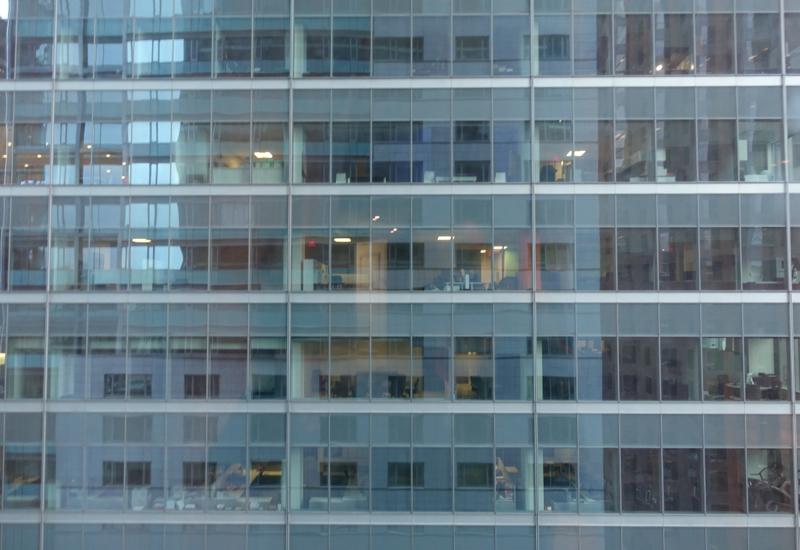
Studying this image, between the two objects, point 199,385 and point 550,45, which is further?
point 550,45

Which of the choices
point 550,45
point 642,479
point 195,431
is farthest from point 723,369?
point 195,431

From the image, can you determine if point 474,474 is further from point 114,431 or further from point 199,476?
point 114,431

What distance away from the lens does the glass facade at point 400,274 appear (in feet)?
51.4

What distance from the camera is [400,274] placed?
1612 cm

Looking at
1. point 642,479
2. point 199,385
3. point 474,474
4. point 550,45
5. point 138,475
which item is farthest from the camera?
point 550,45

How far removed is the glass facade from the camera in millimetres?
15664

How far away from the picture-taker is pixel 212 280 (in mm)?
16203

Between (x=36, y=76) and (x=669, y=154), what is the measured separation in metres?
20.7

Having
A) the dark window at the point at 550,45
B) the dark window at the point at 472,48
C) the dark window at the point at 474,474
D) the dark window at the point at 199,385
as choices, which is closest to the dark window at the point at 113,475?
the dark window at the point at 199,385

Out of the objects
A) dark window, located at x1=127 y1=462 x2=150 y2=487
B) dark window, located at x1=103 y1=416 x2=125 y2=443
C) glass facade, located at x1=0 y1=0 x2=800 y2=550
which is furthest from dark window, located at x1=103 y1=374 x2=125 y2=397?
dark window, located at x1=127 y1=462 x2=150 y2=487

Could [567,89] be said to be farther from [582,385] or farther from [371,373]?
[371,373]

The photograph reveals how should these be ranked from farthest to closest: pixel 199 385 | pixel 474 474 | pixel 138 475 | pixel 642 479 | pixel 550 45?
pixel 550 45 → pixel 199 385 → pixel 138 475 → pixel 474 474 → pixel 642 479

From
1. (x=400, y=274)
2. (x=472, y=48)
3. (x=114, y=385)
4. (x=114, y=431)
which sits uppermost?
(x=472, y=48)

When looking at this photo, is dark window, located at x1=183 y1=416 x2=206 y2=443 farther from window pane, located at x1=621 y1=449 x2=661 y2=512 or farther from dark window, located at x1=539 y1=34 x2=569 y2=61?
dark window, located at x1=539 y1=34 x2=569 y2=61
